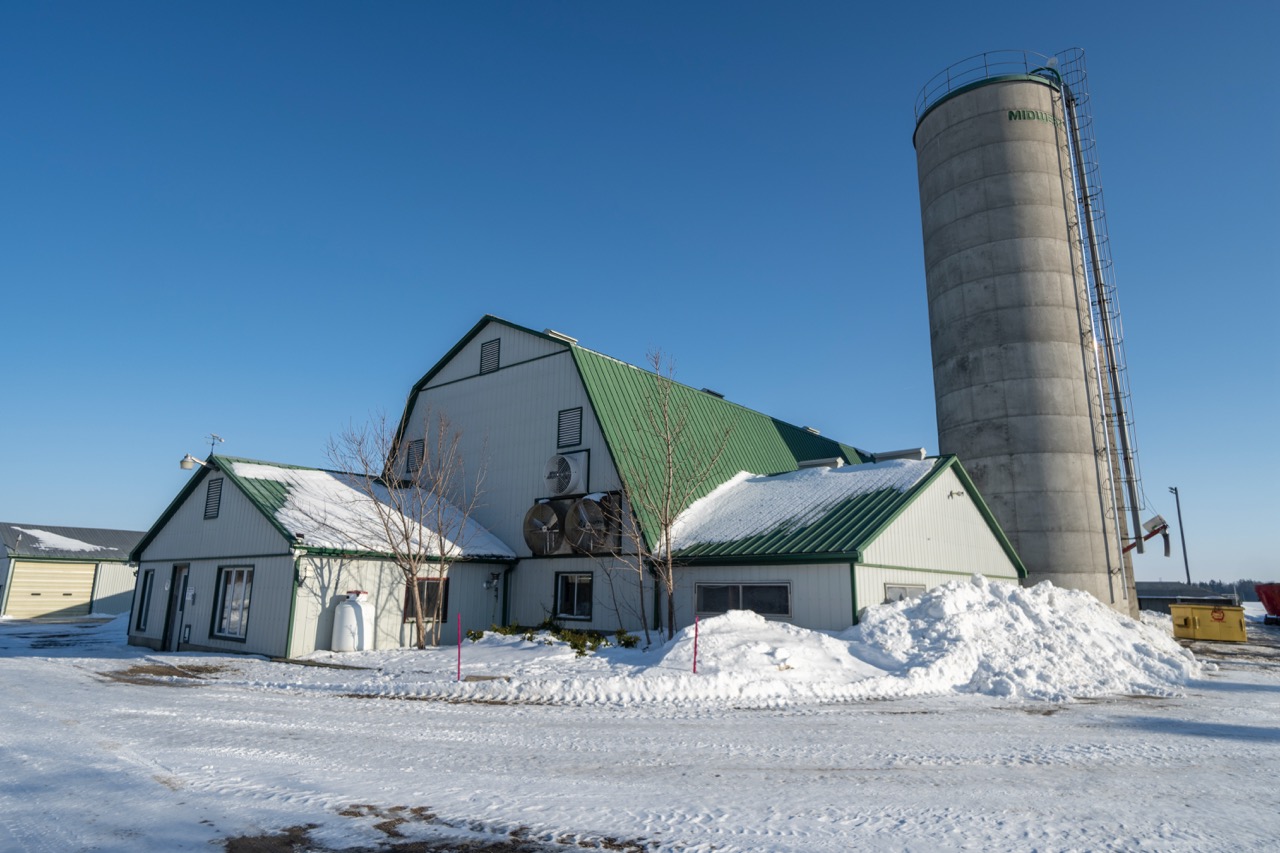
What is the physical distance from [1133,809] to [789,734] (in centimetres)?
457

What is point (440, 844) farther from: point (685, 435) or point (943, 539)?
point (685, 435)

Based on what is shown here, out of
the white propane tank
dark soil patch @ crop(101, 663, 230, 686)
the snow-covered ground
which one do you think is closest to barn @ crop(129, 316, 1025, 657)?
the white propane tank

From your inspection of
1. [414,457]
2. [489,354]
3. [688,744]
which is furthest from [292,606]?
[688,744]

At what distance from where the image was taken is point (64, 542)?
1880 inches

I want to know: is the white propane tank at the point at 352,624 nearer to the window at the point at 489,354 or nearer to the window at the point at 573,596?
the window at the point at 573,596

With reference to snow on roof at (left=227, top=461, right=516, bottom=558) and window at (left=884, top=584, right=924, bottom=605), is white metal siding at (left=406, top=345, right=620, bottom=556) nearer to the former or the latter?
snow on roof at (left=227, top=461, right=516, bottom=558)

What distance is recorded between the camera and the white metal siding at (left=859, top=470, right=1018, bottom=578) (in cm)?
2133

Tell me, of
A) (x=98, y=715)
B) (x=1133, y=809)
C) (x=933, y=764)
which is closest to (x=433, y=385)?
(x=98, y=715)

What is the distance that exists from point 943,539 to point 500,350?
1651 centimetres

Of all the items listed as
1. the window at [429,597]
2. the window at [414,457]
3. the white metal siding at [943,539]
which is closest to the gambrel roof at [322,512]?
the window at [429,597]

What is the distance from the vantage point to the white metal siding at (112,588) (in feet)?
157

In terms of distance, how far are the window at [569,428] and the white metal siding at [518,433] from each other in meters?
0.18

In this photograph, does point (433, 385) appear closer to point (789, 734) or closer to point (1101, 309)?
point (789, 734)

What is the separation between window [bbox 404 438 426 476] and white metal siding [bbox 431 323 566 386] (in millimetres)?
2507
